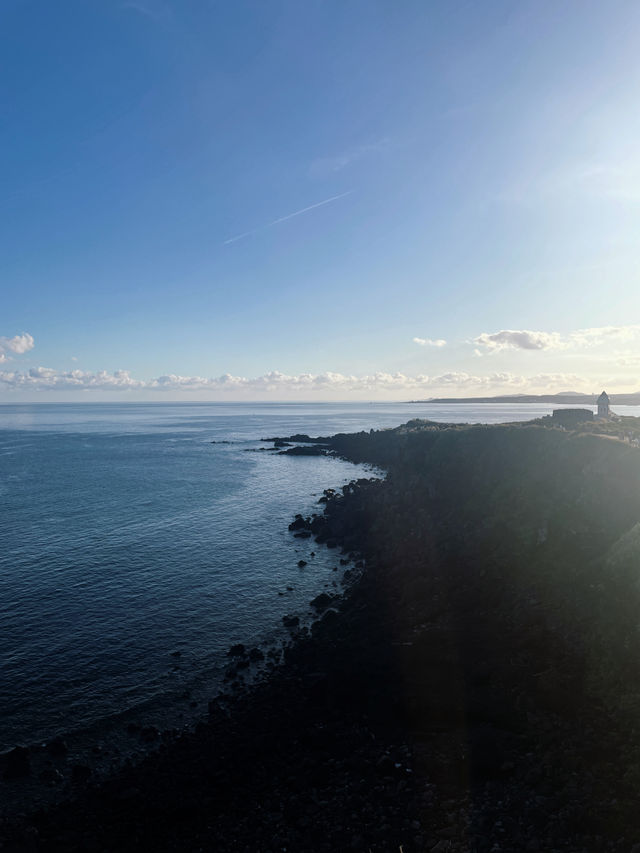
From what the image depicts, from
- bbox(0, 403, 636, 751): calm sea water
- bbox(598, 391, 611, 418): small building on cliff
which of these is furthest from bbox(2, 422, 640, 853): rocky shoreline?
bbox(598, 391, 611, 418): small building on cliff

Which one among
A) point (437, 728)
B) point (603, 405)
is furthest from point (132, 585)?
point (603, 405)

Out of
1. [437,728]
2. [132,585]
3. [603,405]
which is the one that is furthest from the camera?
[603,405]

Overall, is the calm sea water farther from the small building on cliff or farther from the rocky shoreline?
the small building on cliff

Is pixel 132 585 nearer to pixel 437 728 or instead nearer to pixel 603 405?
pixel 437 728

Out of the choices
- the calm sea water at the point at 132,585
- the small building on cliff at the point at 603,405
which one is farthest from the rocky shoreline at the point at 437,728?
the small building on cliff at the point at 603,405

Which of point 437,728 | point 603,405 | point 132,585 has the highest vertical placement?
point 603,405

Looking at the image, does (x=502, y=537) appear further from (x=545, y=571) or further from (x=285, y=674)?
(x=285, y=674)

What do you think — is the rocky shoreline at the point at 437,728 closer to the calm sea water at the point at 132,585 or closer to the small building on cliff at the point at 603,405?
the calm sea water at the point at 132,585

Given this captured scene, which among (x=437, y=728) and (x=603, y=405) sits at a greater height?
(x=603, y=405)
